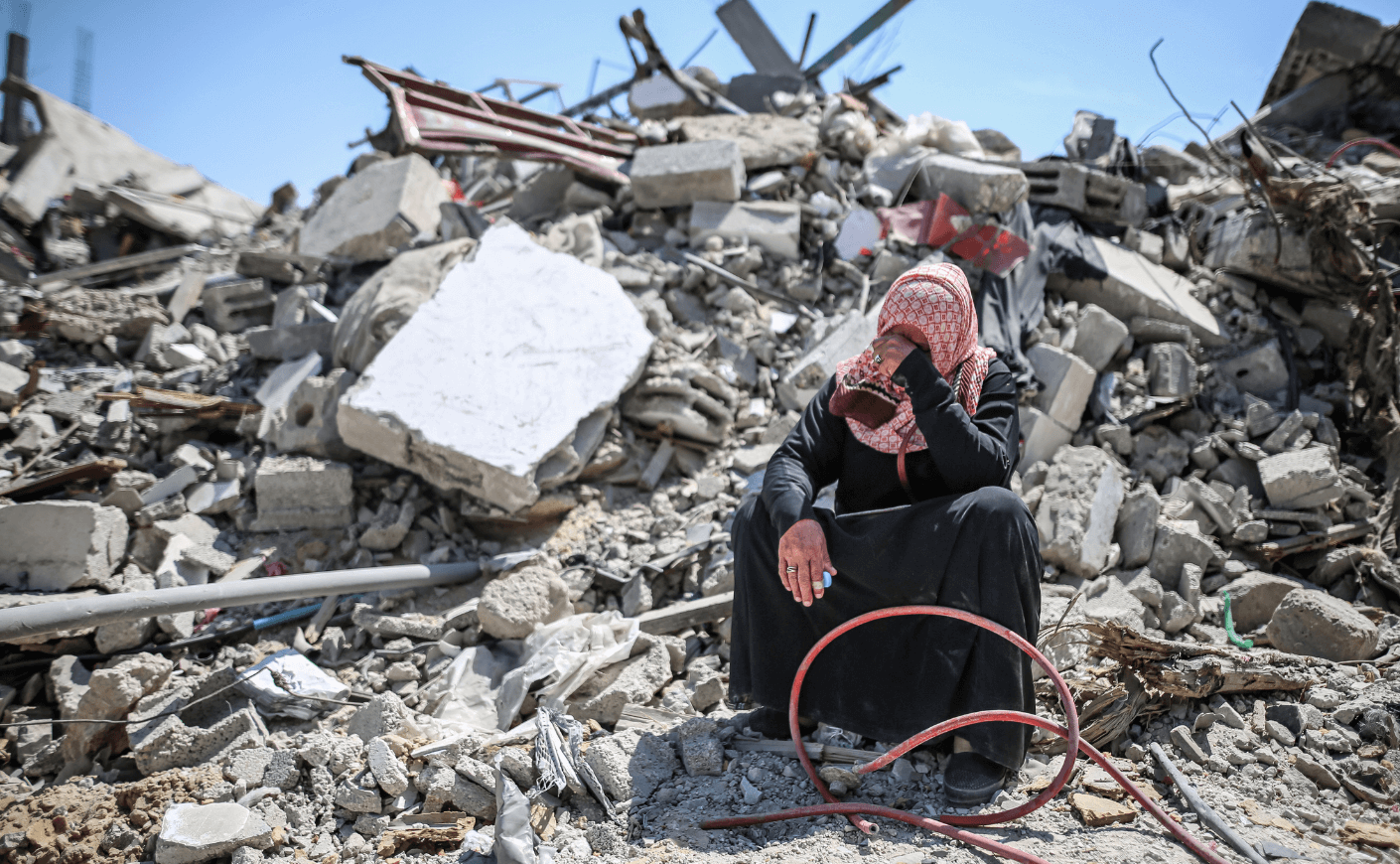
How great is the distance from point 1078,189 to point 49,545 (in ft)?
22.7

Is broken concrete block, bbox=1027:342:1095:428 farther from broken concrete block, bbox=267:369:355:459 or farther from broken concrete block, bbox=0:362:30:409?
broken concrete block, bbox=0:362:30:409

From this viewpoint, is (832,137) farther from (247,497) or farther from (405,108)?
(247,497)

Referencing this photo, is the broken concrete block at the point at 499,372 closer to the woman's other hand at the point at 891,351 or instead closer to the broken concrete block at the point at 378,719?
the broken concrete block at the point at 378,719

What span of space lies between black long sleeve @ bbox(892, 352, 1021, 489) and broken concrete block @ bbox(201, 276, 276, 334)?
5534 mm

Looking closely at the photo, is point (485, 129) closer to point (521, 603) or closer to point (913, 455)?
point (521, 603)

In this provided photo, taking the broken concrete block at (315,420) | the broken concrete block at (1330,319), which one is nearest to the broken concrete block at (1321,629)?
the broken concrete block at (1330,319)

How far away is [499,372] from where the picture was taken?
4.45m

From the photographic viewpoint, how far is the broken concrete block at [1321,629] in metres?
2.93

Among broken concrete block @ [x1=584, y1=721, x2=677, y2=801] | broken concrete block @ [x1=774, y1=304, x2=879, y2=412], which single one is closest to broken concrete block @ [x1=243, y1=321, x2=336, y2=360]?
broken concrete block @ [x1=774, y1=304, x2=879, y2=412]

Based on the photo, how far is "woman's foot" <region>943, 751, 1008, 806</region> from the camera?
7.56 ft

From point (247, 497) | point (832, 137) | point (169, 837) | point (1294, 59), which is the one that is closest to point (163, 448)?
point (247, 497)

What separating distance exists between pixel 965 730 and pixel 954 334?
51.1 inches

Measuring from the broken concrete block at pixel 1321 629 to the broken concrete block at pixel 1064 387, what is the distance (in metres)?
1.60

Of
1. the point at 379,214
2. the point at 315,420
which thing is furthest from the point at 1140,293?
the point at 379,214
